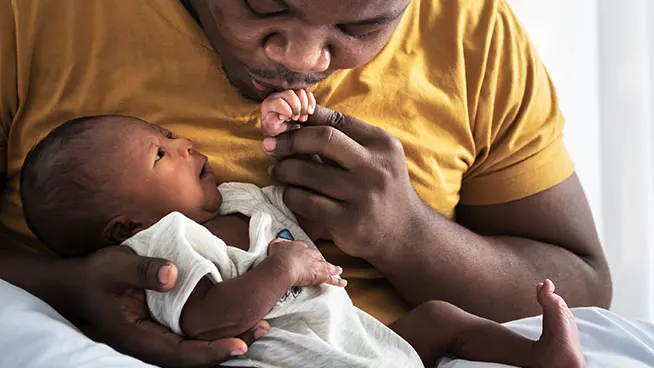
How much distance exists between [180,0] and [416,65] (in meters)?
0.38

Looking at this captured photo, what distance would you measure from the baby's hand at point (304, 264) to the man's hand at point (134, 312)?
3.1 inches

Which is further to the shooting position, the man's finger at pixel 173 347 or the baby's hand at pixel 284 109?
the baby's hand at pixel 284 109

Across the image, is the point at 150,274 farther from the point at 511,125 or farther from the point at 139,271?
the point at 511,125

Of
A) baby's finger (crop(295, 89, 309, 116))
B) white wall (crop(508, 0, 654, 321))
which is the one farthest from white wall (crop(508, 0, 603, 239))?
baby's finger (crop(295, 89, 309, 116))

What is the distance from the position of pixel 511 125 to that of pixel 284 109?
0.46 m

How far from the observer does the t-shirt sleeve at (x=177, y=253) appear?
3.67 ft

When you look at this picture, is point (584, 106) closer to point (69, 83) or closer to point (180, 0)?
point (180, 0)

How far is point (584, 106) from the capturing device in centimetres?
208

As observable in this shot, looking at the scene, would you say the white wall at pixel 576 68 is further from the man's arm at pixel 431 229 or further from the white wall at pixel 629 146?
the man's arm at pixel 431 229

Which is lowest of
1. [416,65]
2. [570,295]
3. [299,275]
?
[570,295]

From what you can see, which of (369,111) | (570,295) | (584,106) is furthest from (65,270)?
(584,106)

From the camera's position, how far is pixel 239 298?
1113mm

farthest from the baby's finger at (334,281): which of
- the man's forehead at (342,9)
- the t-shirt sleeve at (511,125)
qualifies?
the t-shirt sleeve at (511,125)

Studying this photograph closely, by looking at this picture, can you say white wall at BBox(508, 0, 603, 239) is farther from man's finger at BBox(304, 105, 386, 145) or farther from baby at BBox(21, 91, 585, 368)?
baby at BBox(21, 91, 585, 368)
